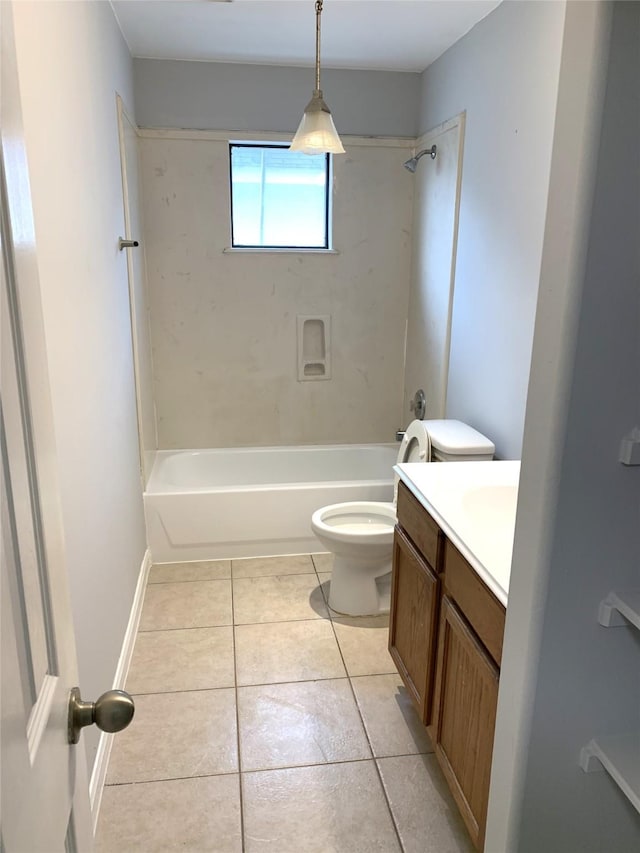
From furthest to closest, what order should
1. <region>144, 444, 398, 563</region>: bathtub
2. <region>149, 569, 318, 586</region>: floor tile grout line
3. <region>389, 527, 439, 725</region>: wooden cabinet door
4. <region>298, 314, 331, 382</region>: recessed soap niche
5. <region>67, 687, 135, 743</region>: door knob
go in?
<region>298, 314, 331, 382</region>: recessed soap niche
<region>144, 444, 398, 563</region>: bathtub
<region>149, 569, 318, 586</region>: floor tile grout line
<region>389, 527, 439, 725</region>: wooden cabinet door
<region>67, 687, 135, 743</region>: door knob

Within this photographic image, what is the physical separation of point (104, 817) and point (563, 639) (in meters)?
Answer: 1.38

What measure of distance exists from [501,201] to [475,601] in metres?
1.64

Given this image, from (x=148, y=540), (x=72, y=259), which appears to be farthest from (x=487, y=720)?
(x=148, y=540)

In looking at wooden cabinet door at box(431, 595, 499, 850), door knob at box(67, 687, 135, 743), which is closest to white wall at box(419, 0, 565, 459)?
wooden cabinet door at box(431, 595, 499, 850)

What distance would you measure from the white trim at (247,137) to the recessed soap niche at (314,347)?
0.95 metres

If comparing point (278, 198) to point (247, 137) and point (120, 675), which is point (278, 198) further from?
point (120, 675)

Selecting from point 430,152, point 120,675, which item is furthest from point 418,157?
point 120,675

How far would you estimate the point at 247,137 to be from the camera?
131 inches

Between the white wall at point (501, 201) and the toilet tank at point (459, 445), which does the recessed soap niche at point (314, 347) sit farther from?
the toilet tank at point (459, 445)

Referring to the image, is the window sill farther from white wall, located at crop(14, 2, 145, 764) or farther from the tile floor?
the tile floor

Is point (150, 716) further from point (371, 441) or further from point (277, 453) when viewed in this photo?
point (371, 441)

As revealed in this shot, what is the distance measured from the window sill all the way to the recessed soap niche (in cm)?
35

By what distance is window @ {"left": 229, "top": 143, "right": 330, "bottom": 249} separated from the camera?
350 centimetres

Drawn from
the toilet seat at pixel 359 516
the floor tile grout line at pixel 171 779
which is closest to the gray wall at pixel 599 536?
the floor tile grout line at pixel 171 779
